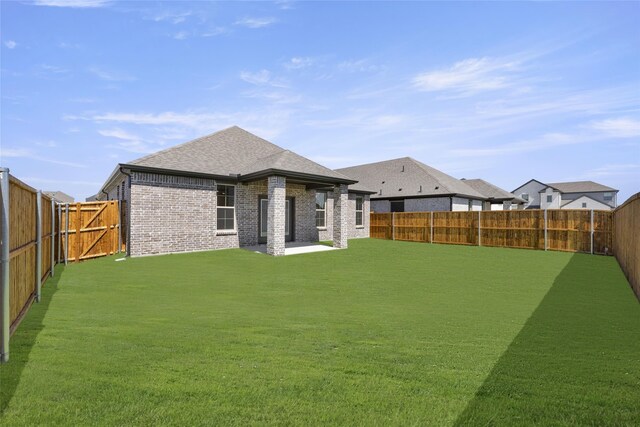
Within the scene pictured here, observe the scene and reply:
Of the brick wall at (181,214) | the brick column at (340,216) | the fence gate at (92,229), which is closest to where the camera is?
the fence gate at (92,229)

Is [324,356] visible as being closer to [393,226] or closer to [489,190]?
[393,226]

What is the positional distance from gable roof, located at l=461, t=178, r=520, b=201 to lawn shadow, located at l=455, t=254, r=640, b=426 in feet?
113

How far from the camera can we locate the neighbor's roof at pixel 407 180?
95.3ft

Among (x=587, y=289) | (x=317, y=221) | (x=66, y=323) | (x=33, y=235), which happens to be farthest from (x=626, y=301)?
(x=317, y=221)

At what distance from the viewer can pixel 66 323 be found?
5.29 metres

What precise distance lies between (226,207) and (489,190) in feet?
114

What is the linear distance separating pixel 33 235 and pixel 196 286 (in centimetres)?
349

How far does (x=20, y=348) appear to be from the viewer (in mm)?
4273

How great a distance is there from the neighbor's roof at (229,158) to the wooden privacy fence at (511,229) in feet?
28.1

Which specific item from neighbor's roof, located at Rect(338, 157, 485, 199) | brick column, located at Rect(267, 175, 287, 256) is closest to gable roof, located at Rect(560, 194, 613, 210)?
neighbor's roof, located at Rect(338, 157, 485, 199)

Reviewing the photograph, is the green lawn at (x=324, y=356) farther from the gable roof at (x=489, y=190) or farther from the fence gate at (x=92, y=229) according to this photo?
the gable roof at (x=489, y=190)

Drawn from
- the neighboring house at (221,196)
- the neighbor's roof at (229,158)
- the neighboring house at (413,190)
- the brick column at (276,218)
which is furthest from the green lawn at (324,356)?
the neighboring house at (413,190)

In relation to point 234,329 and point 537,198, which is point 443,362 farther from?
point 537,198

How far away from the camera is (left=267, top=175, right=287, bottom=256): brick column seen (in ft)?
47.8
